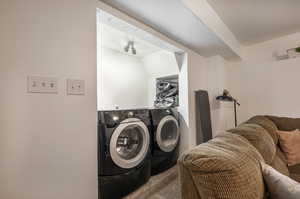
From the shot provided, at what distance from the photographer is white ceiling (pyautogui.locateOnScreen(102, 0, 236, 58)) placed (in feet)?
4.82

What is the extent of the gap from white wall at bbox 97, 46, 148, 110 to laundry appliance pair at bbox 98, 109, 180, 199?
1202mm

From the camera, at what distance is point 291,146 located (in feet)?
5.54

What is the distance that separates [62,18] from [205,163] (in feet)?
4.25

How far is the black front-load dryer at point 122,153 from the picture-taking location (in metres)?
1.59

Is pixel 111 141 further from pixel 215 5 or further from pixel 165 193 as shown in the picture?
pixel 215 5

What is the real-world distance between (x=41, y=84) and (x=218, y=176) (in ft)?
3.67

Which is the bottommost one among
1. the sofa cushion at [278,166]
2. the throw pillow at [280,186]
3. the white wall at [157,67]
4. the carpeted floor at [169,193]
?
the carpeted floor at [169,193]

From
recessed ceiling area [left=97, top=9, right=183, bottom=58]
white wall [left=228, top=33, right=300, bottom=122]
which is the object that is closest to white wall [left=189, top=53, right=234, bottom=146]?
white wall [left=228, top=33, right=300, bottom=122]

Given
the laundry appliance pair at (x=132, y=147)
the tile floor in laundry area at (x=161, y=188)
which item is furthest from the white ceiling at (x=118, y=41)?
the tile floor in laundry area at (x=161, y=188)

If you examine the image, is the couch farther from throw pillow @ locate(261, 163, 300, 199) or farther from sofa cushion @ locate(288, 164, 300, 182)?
sofa cushion @ locate(288, 164, 300, 182)

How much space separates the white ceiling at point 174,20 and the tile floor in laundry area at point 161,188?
1.92 metres

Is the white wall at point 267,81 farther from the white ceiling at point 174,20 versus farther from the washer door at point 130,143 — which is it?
the washer door at point 130,143

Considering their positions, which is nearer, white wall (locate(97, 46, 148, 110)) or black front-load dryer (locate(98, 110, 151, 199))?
black front-load dryer (locate(98, 110, 151, 199))

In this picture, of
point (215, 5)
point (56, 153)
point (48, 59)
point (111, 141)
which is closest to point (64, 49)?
point (48, 59)
